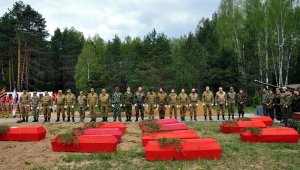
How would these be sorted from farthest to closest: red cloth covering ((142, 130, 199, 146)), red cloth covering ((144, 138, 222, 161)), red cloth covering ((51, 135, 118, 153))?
1. red cloth covering ((142, 130, 199, 146))
2. red cloth covering ((51, 135, 118, 153))
3. red cloth covering ((144, 138, 222, 161))

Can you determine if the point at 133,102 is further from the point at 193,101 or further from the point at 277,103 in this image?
the point at 277,103

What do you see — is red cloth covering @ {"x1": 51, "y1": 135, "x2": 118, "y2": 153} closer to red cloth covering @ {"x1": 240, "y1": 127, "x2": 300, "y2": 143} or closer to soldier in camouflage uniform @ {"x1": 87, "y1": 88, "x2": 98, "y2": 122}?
red cloth covering @ {"x1": 240, "y1": 127, "x2": 300, "y2": 143}

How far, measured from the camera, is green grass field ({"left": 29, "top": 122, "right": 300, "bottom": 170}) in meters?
9.30

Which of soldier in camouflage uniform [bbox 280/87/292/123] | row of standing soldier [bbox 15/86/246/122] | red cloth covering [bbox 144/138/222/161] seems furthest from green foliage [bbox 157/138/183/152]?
A: row of standing soldier [bbox 15/86/246/122]

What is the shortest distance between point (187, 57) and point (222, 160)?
3833 centimetres

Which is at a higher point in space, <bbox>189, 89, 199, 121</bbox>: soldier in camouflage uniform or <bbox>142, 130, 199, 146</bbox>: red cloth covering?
<bbox>189, 89, 199, 121</bbox>: soldier in camouflage uniform

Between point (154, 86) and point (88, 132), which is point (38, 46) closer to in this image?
point (154, 86)

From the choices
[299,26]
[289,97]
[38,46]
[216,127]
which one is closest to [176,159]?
[216,127]

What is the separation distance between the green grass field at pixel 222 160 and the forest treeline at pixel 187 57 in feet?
82.6

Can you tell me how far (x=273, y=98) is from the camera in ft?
67.5

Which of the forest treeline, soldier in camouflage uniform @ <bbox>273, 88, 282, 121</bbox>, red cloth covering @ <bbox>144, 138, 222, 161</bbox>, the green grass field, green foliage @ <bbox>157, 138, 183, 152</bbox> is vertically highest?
the forest treeline

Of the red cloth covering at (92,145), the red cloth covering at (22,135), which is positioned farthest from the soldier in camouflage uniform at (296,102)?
the red cloth covering at (22,135)

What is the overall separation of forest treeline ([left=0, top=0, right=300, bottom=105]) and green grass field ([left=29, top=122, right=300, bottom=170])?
2518 centimetres

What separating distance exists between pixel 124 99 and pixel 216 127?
19.9 feet
